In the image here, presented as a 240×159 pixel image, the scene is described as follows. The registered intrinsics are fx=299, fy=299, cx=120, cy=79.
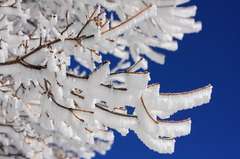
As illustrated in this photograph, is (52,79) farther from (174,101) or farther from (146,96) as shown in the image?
(174,101)

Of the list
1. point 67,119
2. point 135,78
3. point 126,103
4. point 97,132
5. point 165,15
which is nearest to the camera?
point 135,78

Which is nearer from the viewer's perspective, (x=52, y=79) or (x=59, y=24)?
(x=52, y=79)

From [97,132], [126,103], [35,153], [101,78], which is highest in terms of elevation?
[101,78]

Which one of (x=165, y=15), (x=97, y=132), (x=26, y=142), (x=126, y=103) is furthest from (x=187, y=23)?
(x=26, y=142)

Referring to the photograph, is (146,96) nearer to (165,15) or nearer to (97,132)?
(97,132)

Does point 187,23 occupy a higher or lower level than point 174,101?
higher

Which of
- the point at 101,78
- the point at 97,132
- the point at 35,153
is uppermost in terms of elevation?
the point at 101,78

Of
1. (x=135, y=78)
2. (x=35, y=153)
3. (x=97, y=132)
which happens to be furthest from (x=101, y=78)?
(x=35, y=153)

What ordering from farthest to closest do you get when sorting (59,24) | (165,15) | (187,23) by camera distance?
(59,24) → (187,23) → (165,15)

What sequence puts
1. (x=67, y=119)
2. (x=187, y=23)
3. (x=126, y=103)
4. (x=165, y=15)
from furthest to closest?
(x=187, y=23) < (x=165, y=15) < (x=67, y=119) < (x=126, y=103)
